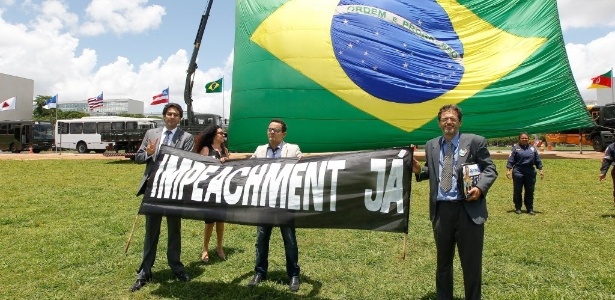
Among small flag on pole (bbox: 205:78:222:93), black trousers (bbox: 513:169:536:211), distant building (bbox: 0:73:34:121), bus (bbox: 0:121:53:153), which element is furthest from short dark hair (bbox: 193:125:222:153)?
distant building (bbox: 0:73:34:121)

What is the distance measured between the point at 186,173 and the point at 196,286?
4.71 ft

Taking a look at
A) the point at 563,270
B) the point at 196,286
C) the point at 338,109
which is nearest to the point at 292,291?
the point at 196,286

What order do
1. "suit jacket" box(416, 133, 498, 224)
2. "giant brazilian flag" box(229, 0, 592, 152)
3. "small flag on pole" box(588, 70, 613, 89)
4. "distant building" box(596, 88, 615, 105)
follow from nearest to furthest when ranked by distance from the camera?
"suit jacket" box(416, 133, 498, 224) < "giant brazilian flag" box(229, 0, 592, 152) < "small flag on pole" box(588, 70, 613, 89) < "distant building" box(596, 88, 615, 105)

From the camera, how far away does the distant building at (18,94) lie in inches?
2717

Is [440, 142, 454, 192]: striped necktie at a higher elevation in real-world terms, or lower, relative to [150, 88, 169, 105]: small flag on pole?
lower

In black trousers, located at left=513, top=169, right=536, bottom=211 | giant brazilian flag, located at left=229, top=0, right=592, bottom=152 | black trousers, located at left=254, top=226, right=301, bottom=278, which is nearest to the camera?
black trousers, located at left=254, top=226, right=301, bottom=278

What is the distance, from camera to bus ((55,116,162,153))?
36.2 metres

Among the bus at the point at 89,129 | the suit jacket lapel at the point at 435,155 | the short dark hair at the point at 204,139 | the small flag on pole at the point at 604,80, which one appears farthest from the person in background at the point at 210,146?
the small flag on pole at the point at 604,80

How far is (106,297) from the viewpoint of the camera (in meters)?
5.04

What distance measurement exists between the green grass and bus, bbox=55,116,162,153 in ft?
85.8

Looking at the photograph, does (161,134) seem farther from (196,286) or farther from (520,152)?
(520,152)

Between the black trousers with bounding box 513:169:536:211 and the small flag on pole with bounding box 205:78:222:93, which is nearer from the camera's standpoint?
the black trousers with bounding box 513:169:536:211

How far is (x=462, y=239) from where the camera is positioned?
4211 millimetres

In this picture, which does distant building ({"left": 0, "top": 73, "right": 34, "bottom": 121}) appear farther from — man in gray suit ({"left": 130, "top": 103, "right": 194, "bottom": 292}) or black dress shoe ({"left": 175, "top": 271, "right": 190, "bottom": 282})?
black dress shoe ({"left": 175, "top": 271, "right": 190, "bottom": 282})
